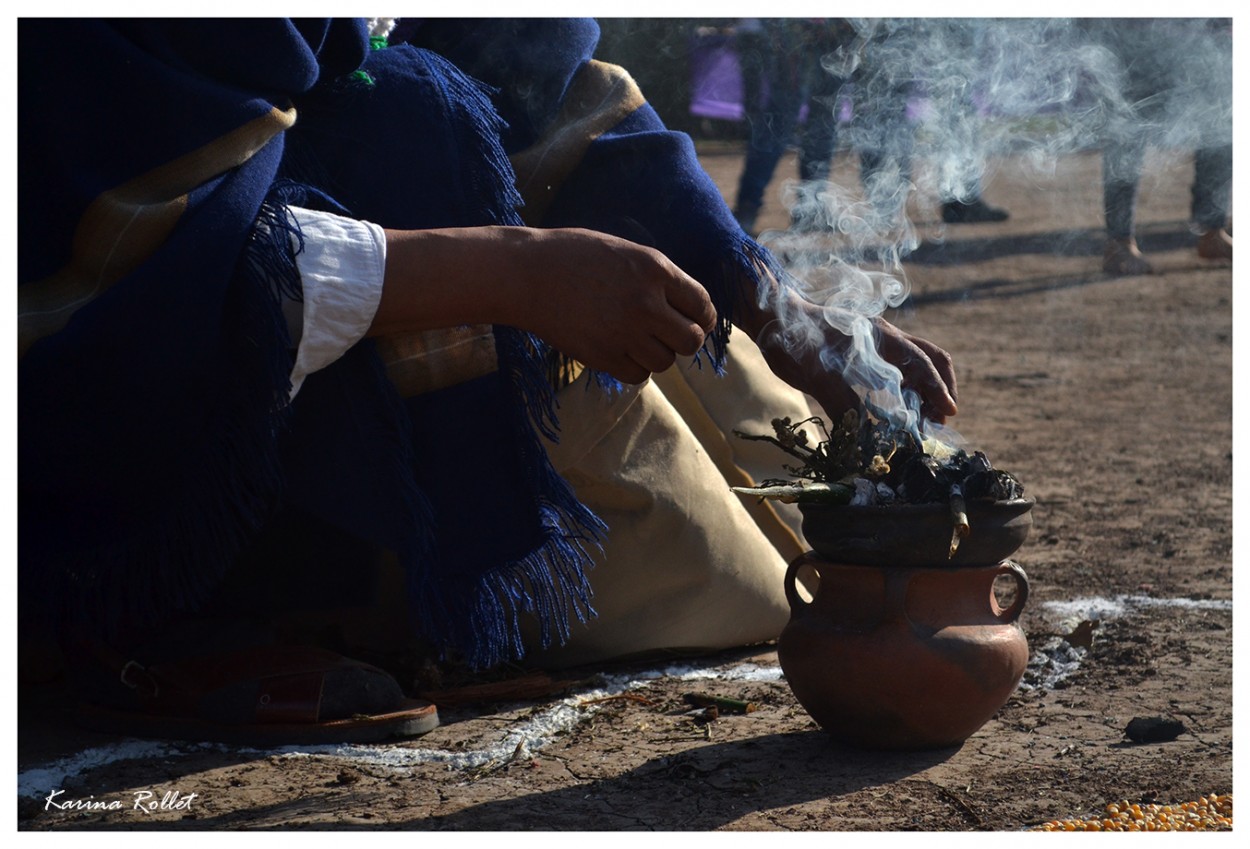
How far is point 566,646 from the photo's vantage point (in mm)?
3250

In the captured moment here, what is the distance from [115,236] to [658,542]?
1.46m

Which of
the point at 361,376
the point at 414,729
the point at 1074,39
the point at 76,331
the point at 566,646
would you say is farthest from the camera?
the point at 1074,39

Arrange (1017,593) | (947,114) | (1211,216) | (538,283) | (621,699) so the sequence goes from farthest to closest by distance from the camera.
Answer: (1211,216) < (947,114) < (621,699) < (1017,593) < (538,283)

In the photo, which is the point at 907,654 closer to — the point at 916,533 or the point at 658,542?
the point at 916,533

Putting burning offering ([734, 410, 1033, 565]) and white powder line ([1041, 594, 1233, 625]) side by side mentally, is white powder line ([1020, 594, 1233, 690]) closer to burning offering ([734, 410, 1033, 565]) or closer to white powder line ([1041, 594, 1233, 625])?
white powder line ([1041, 594, 1233, 625])

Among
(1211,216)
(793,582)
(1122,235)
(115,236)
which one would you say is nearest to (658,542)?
(793,582)

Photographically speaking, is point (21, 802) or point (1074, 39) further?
point (1074, 39)

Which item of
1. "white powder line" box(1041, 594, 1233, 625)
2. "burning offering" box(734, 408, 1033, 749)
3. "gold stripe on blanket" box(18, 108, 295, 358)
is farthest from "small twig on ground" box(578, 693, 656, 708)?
"gold stripe on blanket" box(18, 108, 295, 358)

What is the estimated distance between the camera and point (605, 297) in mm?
2400

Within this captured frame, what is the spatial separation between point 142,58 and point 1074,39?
9.13 feet

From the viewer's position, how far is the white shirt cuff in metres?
2.37

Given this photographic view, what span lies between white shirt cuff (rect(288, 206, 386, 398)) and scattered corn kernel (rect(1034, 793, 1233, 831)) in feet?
4.89

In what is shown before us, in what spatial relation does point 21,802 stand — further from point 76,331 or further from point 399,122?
point 399,122

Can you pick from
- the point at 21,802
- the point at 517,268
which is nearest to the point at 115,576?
the point at 21,802
